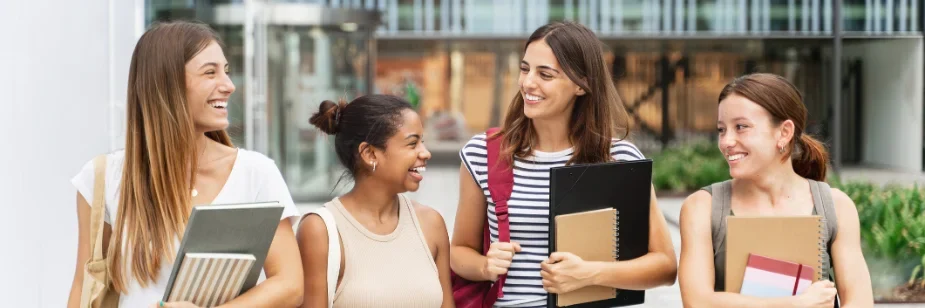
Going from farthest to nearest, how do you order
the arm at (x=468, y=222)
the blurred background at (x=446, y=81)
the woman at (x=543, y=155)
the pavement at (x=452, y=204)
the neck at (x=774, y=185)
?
the pavement at (x=452, y=204)
the blurred background at (x=446, y=81)
the arm at (x=468, y=222)
the woman at (x=543, y=155)
the neck at (x=774, y=185)

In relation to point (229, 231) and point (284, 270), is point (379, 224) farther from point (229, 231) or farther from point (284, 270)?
point (229, 231)

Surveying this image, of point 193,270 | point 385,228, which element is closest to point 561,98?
point 385,228

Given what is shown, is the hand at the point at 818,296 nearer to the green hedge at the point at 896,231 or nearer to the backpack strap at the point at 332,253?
the backpack strap at the point at 332,253

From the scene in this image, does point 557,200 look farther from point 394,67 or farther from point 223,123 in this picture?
point 394,67

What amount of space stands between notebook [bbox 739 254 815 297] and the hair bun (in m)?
1.21

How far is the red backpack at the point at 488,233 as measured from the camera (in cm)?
329

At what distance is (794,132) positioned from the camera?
10.3ft

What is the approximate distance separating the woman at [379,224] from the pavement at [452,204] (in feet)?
14.0

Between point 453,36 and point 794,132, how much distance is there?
2945 cm

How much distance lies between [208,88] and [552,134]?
3.55ft

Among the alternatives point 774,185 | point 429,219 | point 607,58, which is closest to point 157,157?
point 429,219

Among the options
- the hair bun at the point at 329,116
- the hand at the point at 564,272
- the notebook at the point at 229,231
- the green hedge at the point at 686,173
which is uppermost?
the hair bun at the point at 329,116

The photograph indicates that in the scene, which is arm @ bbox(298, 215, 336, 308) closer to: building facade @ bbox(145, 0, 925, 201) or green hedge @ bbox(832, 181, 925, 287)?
green hedge @ bbox(832, 181, 925, 287)

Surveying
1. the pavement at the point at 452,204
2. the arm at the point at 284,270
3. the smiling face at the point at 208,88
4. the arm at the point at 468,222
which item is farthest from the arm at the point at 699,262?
the pavement at the point at 452,204
